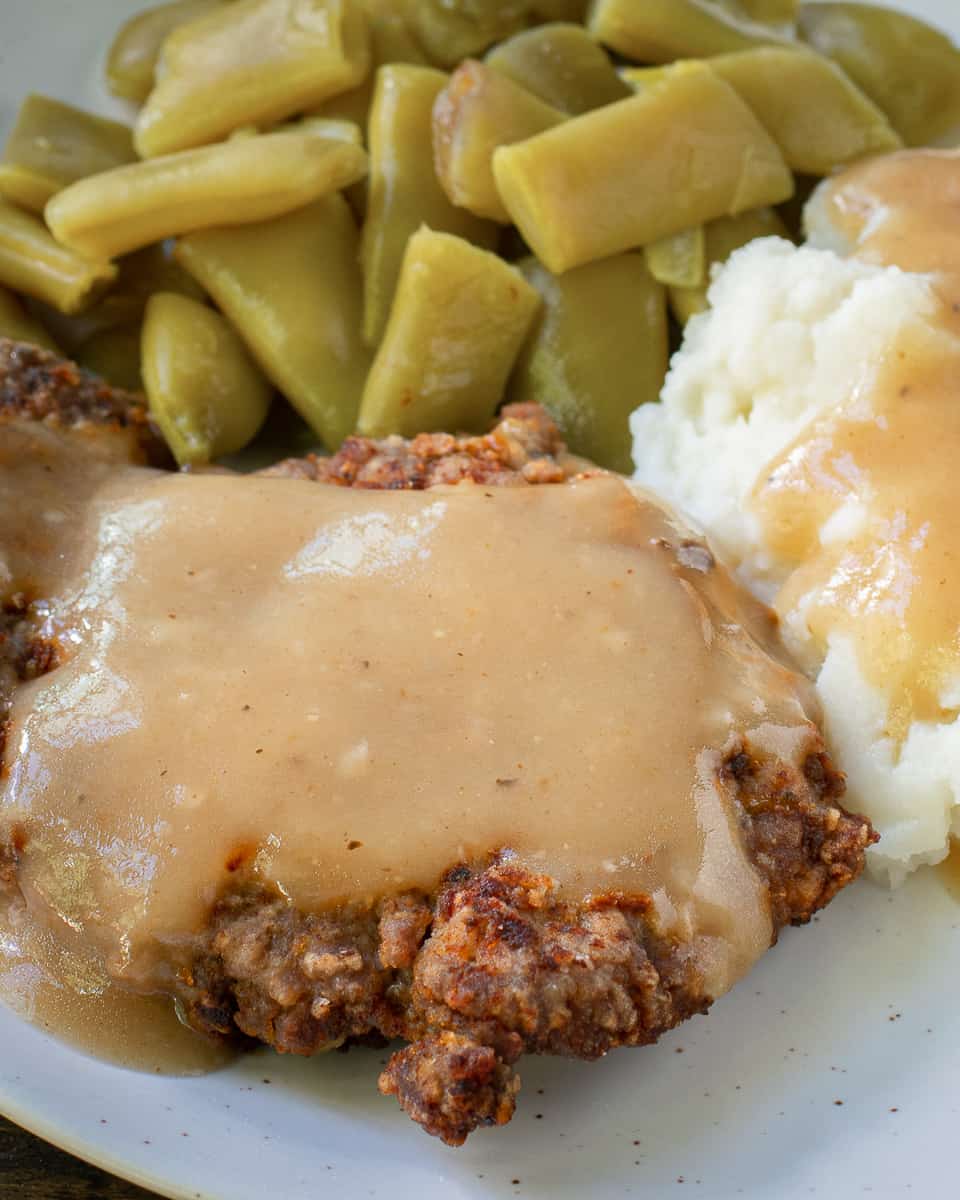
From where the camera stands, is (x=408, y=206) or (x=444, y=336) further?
(x=408, y=206)

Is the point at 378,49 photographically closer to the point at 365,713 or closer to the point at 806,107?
the point at 806,107

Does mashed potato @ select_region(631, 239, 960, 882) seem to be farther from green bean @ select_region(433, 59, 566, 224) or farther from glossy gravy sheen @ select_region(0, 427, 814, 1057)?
green bean @ select_region(433, 59, 566, 224)

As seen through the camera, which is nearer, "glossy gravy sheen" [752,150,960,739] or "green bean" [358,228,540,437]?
"glossy gravy sheen" [752,150,960,739]

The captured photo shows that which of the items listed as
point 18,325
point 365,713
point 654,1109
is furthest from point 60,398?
point 654,1109

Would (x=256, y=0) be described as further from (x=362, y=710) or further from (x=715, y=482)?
(x=362, y=710)

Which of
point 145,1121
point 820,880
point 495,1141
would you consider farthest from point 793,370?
point 145,1121

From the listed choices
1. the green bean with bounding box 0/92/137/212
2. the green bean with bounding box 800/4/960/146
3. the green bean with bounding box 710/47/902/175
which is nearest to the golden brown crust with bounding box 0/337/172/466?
the green bean with bounding box 0/92/137/212
